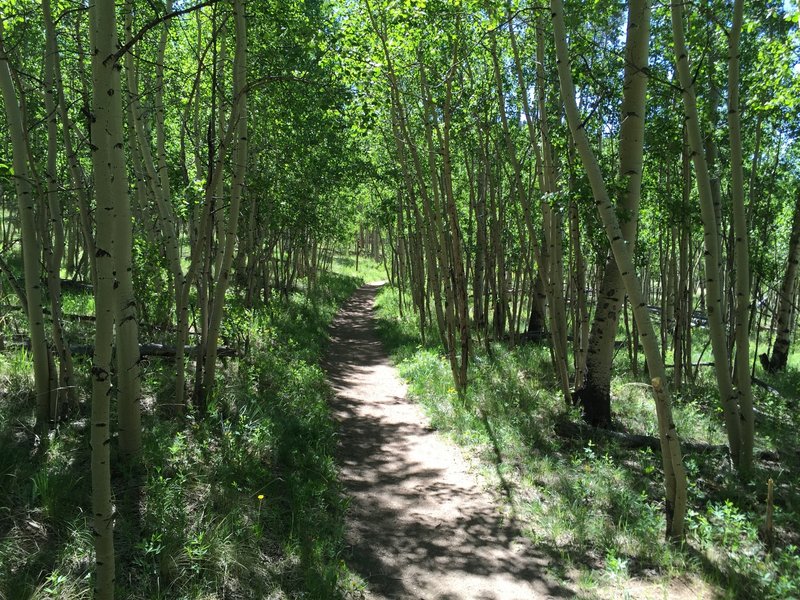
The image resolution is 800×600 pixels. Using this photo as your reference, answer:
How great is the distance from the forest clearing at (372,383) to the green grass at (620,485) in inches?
1.4

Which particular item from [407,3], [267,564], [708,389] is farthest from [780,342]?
[267,564]

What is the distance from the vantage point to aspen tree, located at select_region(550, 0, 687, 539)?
13.9 ft

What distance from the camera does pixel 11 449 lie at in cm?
438

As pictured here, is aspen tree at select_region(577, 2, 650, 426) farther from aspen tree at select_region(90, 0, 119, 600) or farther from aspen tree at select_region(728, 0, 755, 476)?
aspen tree at select_region(90, 0, 119, 600)

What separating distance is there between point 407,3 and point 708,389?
8.84 metres

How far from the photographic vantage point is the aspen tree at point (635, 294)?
13.9 ft

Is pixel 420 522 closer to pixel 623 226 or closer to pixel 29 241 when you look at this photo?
pixel 623 226

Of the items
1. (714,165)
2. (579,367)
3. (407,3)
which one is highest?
(407,3)

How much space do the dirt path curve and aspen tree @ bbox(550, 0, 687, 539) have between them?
1243 millimetres

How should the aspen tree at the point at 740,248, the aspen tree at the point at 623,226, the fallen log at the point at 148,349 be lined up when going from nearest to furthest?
1. the aspen tree at the point at 623,226
2. the aspen tree at the point at 740,248
3. the fallen log at the point at 148,349

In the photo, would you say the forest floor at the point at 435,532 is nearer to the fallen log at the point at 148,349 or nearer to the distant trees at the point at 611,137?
the distant trees at the point at 611,137

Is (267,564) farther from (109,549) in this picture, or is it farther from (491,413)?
(491,413)

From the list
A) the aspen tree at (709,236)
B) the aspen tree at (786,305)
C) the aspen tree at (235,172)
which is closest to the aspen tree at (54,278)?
the aspen tree at (235,172)

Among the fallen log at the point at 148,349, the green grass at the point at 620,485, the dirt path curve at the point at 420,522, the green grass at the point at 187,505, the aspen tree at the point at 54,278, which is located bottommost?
the dirt path curve at the point at 420,522
